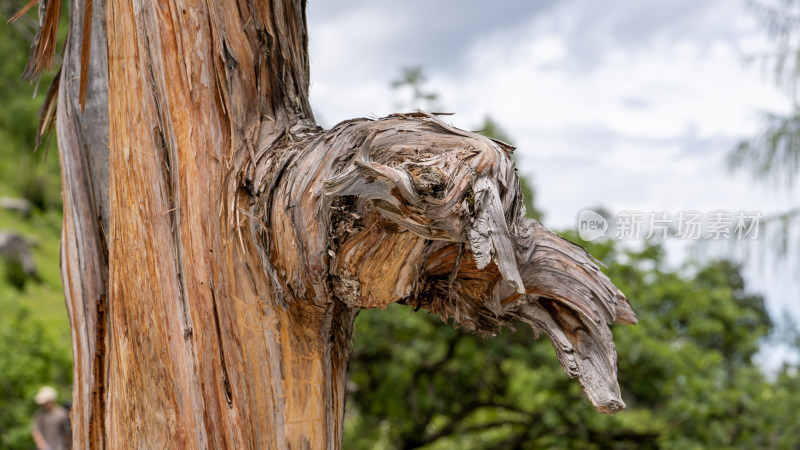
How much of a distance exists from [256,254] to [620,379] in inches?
200

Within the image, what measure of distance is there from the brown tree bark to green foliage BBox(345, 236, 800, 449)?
4.38m

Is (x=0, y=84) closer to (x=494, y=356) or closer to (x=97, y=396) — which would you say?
(x=494, y=356)

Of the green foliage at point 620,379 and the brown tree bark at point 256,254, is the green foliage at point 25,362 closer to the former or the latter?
the green foliage at point 620,379

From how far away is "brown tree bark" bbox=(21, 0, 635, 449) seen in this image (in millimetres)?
1514

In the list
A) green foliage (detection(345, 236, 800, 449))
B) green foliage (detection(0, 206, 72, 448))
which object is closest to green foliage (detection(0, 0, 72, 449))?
green foliage (detection(0, 206, 72, 448))

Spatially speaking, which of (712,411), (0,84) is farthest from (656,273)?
(0,84)

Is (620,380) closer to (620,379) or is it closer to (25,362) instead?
(620,379)

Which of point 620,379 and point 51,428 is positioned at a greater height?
point 620,379

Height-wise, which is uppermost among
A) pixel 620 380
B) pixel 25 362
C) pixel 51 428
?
pixel 620 380

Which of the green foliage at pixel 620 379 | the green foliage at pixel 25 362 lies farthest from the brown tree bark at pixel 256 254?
the green foliage at pixel 25 362

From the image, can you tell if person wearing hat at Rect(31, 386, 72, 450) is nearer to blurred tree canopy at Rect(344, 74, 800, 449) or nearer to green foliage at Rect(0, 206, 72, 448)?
green foliage at Rect(0, 206, 72, 448)

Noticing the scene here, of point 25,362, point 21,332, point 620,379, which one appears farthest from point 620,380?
point 21,332

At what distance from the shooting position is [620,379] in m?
5.87

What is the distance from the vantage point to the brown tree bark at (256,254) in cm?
151
